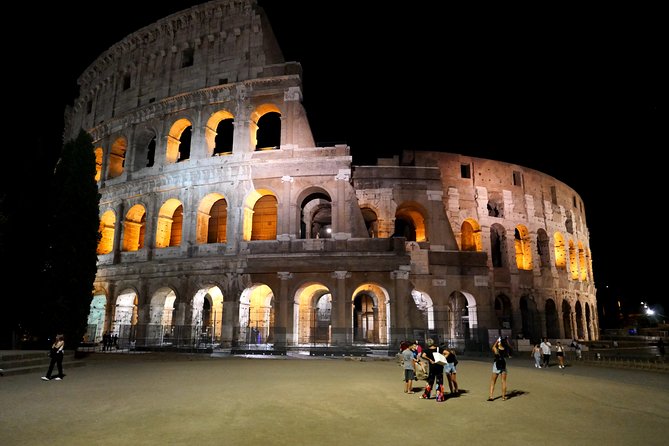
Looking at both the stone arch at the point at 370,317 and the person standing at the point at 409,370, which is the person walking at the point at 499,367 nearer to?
the person standing at the point at 409,370

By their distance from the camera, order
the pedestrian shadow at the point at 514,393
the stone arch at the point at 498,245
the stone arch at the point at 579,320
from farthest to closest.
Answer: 1. the stone arch at the point at 579,320
2. the stone arch at the point at 498,245
3. the pedestrian shadow at the point at 514,393

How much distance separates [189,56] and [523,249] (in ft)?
94.3

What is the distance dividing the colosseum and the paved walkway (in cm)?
887

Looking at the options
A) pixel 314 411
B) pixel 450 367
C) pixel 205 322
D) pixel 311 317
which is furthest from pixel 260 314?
pixel 314 411

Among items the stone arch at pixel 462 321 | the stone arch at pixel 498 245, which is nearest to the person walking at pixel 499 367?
the stone arch at pixel 462 321

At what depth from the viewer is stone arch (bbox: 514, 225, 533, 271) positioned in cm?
3228

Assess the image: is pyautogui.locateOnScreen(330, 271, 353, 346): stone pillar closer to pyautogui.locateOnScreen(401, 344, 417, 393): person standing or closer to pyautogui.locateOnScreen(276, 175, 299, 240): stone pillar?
pyautogui.locateOnScreen(276, 175, 299, 240): stone pillar

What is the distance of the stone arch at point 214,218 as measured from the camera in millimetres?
24203

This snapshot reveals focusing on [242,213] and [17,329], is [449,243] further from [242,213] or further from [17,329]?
[17,329]

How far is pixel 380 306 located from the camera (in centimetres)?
2622

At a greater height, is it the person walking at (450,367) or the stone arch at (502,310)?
the stone arch at (502,310)

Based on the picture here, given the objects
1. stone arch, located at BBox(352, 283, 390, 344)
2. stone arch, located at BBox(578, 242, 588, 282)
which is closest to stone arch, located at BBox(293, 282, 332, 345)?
stone arch, located at BBox(352, 283, 390, 344)

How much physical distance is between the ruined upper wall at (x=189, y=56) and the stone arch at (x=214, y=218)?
286 inches

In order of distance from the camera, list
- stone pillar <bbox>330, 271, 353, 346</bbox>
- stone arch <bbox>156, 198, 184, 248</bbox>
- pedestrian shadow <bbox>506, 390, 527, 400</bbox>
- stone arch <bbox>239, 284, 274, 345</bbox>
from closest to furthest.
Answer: pedestrian shadow <bbox>506, 390, 527, 400</bbox> < stone pillar <bbox>330, 271, 353, 346</bbox> < stone arch <bbox>239, 284, 274, 345</bbox> < stone arch <bbox>156, 198, 184, 248</bbox>
